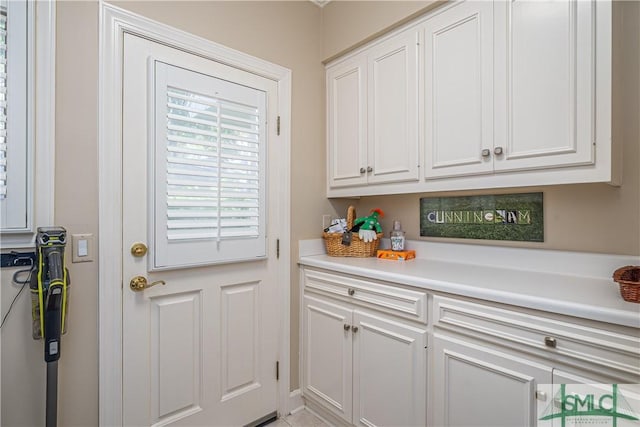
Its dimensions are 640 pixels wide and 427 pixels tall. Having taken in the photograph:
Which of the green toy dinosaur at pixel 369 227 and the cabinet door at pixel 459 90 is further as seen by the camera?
the green toy dinosaur at pixel 369 227

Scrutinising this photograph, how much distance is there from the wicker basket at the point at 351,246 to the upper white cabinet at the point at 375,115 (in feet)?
1.10

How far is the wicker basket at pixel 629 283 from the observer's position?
101 centimetres

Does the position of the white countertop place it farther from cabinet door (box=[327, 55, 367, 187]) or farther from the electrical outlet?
cabinet door (box=[327, 55, 367, 187])

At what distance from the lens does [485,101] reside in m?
1.45

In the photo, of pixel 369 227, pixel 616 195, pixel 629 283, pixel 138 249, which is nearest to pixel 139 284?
pixel 138 249

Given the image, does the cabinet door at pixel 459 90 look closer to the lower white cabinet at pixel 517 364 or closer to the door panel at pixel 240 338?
the lower white cabinet at pixel 517 364

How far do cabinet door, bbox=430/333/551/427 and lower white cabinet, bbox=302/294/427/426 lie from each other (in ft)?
0.27

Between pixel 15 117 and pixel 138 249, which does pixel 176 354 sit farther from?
pixel 15 117

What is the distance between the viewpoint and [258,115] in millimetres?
1875

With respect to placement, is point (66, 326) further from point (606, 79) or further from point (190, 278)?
point (606, 79)

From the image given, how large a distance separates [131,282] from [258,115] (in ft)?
3.65

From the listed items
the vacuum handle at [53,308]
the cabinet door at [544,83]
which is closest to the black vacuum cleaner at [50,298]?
the vacuum handle at [53,308]

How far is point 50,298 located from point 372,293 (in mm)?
1308

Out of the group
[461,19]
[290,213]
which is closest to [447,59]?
[461,19]
